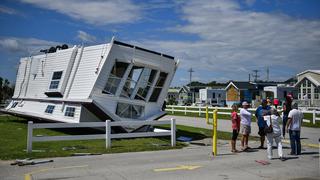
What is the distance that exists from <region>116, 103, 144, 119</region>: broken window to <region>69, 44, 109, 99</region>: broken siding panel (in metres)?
1.76

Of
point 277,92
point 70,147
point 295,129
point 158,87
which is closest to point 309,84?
point 277,92

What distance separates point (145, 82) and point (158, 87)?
38.6 inches

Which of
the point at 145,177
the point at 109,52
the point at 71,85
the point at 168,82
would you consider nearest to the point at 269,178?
the point at 145,177

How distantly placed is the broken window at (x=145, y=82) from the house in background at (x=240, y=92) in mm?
58359

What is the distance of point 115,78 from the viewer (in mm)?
19703

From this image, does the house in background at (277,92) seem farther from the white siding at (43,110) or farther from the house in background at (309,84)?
the white siding at (43,110)

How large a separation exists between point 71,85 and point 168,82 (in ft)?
16.9

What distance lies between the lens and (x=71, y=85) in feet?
71.3

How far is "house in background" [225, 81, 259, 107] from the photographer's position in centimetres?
7819

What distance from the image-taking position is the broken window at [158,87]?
70.3 ft

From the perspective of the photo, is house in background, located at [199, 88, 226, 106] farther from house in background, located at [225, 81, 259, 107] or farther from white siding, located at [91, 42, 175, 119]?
white siding, located at [91, 42, 175, 119]

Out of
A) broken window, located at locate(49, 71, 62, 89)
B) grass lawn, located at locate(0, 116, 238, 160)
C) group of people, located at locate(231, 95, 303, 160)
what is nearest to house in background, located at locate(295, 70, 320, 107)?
broken window, located at locate(49, 71, 62, 89)

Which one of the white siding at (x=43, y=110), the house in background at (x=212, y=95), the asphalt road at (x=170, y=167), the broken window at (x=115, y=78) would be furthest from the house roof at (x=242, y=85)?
the asphalt road at (x=170, y=167)

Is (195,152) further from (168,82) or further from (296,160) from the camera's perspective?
(168,82)
